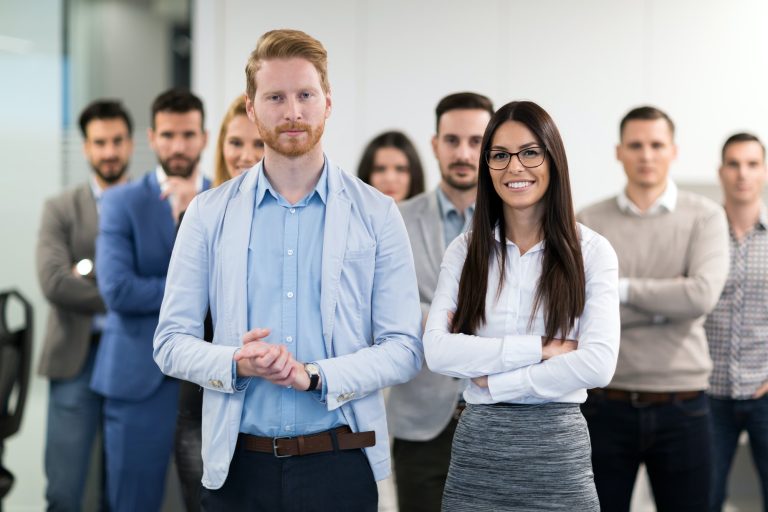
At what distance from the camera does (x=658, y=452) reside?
3135 millimetres

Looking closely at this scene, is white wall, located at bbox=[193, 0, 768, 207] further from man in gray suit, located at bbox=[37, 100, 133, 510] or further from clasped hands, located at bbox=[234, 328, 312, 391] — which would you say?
clasped hands, located at bbox=[234, 328, 312, 391]

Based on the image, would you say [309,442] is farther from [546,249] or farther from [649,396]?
[649,396]

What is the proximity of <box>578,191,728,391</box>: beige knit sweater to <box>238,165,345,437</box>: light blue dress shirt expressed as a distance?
1381 millimetres

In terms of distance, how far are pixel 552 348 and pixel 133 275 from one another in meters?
1.69

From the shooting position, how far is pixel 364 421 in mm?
2107

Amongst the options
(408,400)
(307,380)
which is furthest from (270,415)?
(408,400)

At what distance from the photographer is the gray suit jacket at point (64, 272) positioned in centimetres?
391

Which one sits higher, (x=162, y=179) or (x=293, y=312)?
(x=162, y=179)

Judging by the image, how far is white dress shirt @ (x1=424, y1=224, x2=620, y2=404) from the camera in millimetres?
2111

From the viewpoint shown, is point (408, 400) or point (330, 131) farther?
point (330, 131)

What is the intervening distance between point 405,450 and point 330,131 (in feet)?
7.79


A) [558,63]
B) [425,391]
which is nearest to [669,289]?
[425,391]

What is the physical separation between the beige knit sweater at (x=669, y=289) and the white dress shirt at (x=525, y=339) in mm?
944

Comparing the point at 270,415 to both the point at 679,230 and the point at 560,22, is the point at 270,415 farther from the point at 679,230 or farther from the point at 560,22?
the point at 560,22
